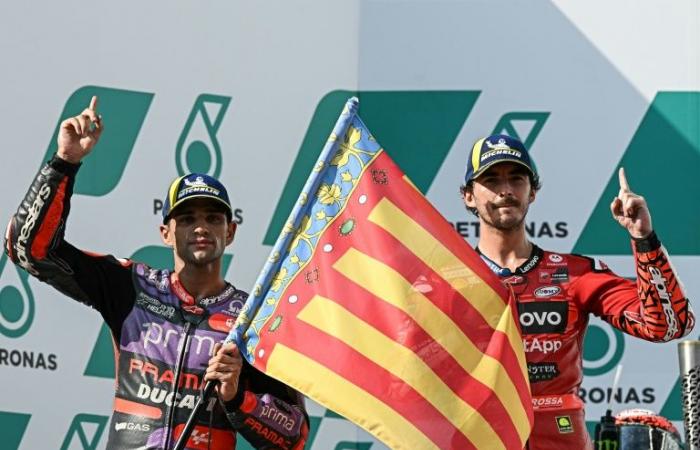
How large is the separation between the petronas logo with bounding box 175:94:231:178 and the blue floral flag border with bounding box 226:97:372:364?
1.89 meters

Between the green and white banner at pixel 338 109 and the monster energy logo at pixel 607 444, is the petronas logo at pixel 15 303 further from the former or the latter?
the monster energy logo at pixel 607 444

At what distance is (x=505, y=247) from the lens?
4227mm

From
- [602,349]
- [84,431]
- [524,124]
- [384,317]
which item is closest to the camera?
[384,317]

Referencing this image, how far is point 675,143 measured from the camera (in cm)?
573

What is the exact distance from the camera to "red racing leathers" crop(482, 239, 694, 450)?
4.04 metres

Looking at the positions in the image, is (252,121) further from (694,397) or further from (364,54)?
(694,397)

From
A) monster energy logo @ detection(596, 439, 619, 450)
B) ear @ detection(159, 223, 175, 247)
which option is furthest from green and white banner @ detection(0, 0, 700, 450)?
monster energy logo @ detection(596, 439, 619, 450)

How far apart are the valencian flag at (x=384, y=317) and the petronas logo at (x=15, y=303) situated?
77.5 inches

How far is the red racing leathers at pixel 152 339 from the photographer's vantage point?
157 inches

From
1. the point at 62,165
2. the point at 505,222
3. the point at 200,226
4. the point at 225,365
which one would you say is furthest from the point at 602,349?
the point at 62,165

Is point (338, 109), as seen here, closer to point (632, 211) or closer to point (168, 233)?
point (168, 233)

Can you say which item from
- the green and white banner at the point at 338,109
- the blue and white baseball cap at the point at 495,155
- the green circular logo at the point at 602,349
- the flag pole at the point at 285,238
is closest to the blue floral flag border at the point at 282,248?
the flag pole at the point at 285,238

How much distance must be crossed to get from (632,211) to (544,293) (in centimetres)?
46

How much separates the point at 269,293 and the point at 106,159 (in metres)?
2.07
